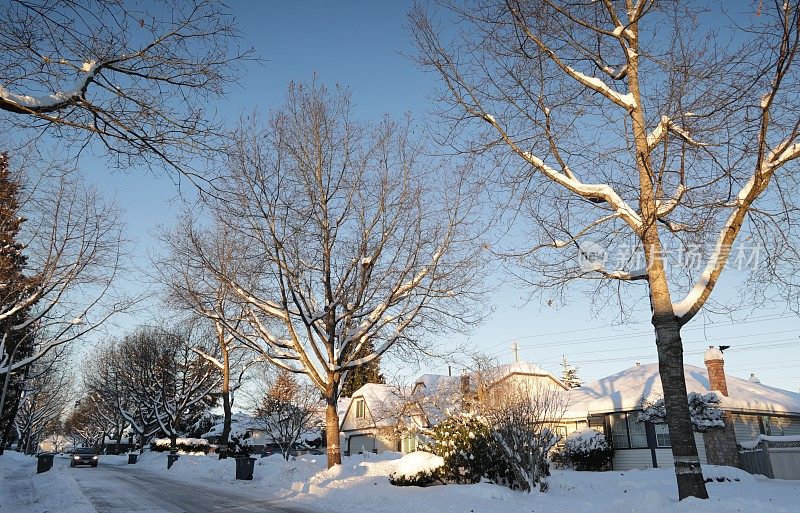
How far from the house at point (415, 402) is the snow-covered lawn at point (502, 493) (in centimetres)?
377

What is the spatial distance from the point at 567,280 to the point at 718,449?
58.6 ft

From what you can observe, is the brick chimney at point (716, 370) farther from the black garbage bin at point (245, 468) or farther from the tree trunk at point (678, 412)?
the black garbage bin at point (245, 468)

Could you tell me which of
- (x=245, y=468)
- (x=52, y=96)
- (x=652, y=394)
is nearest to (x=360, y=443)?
(x=245, y=468)

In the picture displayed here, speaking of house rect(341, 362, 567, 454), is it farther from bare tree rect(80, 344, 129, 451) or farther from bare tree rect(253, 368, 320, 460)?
bare tree rect(80, 344, 129, 451)

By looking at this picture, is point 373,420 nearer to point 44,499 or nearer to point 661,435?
point 661,435

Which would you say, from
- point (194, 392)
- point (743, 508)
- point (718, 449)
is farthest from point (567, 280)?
point (194, 392)

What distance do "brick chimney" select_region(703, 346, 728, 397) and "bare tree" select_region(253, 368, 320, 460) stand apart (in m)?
25.6

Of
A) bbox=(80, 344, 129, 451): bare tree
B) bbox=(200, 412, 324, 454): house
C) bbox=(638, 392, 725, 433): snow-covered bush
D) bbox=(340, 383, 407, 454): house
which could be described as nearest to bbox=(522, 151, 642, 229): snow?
bbox=(638, 392, 725, 433): snow-covered bush

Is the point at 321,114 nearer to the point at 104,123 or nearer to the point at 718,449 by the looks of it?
the point at 104,123

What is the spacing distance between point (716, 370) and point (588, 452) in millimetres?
7312

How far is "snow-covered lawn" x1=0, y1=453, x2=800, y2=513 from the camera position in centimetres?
895

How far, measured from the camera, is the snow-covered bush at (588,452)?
26.1m

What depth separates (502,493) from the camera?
43.8 feet

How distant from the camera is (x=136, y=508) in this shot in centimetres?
1264
